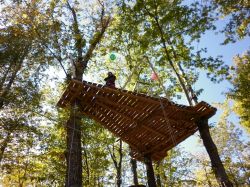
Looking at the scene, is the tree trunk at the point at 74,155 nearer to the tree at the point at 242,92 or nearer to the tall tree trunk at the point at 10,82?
the tall tree trunk at the point at 10,82

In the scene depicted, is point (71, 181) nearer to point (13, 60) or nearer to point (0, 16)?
point (13, 60)

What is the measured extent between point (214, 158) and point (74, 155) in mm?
3991

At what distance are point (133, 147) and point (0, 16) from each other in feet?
30.1

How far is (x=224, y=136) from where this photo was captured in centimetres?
2469

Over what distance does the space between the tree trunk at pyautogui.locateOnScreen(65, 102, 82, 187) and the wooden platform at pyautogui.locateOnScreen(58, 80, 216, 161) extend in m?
0.36

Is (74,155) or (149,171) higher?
(74,155)

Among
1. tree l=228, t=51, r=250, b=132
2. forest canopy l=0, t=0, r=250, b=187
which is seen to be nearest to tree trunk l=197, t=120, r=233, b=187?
forest canopy l=0, t=0, r=250, b=187

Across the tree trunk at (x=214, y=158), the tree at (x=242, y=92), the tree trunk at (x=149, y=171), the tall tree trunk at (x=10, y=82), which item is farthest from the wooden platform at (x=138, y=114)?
the tree at (x=242, y=92)

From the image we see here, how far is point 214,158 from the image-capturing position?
8.02 meters

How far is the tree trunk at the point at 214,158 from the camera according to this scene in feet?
24.4

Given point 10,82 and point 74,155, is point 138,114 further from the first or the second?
point 10,82

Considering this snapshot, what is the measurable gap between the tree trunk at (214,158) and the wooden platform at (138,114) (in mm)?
310

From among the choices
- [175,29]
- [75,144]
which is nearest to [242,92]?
[175,29]

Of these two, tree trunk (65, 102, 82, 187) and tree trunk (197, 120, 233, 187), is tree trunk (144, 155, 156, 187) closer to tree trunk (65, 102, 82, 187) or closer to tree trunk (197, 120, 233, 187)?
tree trunk (197, 120, 233, 187)
